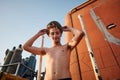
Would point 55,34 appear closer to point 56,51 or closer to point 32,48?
point 56,51

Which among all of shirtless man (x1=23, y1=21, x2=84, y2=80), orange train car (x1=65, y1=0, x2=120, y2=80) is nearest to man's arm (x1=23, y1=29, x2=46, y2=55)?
shirtless man (x1=23, y1=21, x2=84, y2=80)

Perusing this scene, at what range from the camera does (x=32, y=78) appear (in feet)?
24.3

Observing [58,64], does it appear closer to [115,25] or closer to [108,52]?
[108,52]

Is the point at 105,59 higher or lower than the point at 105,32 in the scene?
lower

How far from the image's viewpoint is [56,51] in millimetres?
1886

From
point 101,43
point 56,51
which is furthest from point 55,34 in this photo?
point 101,43

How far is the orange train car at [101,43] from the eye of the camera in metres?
2.38

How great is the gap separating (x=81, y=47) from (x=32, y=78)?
5.41 m

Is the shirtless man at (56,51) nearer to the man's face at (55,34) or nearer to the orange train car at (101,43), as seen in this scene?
the man's face at (55,34)

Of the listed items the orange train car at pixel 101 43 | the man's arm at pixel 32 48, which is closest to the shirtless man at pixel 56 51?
the man's arm at pixel 32 48

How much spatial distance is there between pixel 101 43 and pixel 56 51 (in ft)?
4.51

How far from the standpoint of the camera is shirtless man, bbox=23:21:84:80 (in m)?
1.57

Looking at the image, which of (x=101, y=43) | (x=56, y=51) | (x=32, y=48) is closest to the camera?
(x=56, y=51)

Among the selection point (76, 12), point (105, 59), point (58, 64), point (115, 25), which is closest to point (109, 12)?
point (115, 25)
